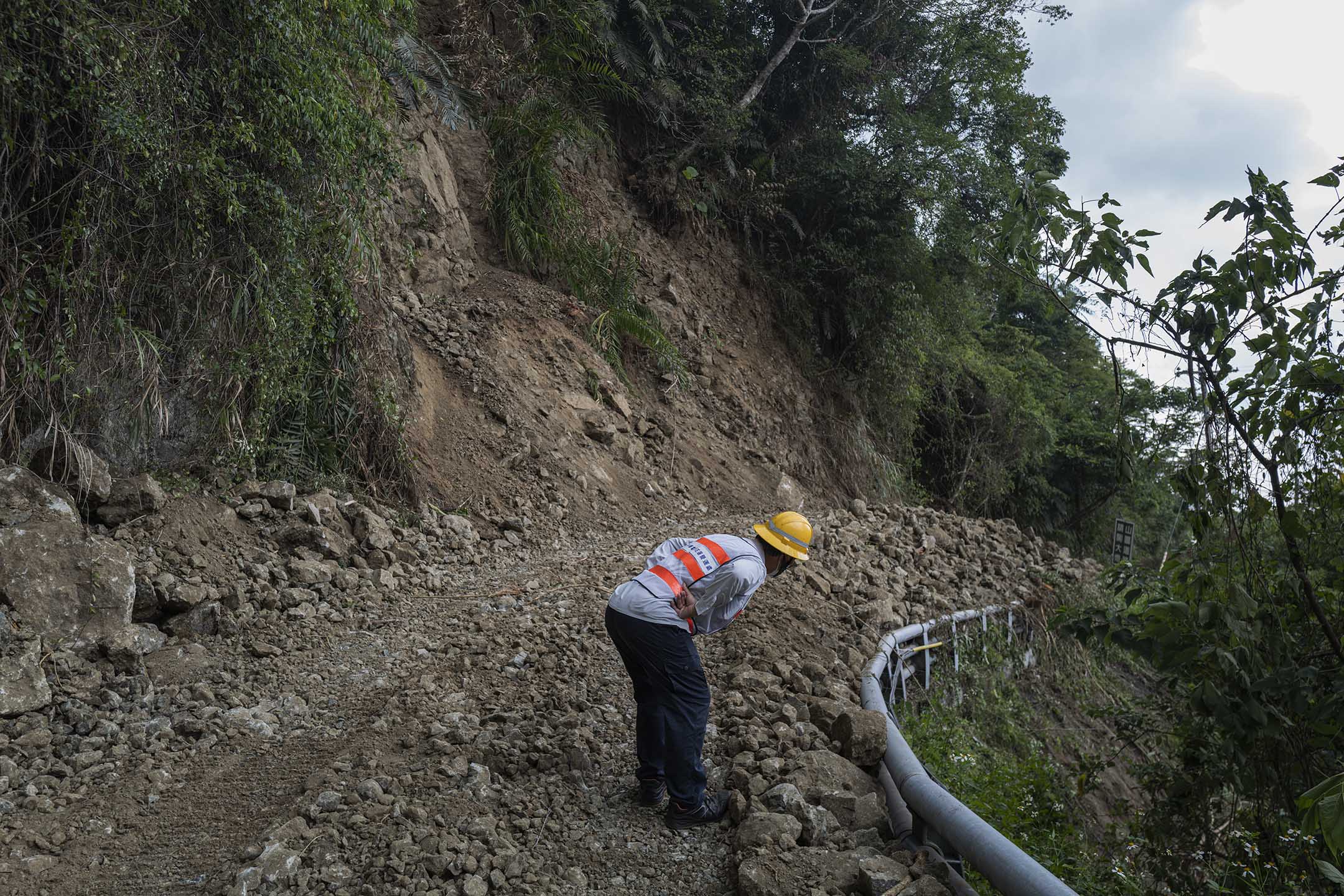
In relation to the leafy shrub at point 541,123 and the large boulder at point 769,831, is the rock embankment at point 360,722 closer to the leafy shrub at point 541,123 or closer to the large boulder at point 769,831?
the large boulder at point 769,831

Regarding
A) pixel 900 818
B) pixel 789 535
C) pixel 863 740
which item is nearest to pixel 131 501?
pixel 789 535

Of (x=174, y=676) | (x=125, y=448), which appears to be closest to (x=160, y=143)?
(x=125, y=448)

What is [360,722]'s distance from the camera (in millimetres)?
4430

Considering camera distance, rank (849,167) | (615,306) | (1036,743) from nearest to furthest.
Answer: (1036,743) < (615,306) < (849,167)

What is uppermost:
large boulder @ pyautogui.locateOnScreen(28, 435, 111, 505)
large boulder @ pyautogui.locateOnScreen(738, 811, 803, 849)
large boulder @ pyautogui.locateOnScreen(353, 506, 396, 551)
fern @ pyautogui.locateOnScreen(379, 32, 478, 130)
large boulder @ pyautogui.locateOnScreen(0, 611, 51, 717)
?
fern @ pyautogui.locateOnScreen(379, 32, 478, 130)

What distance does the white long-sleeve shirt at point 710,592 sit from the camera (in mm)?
3855

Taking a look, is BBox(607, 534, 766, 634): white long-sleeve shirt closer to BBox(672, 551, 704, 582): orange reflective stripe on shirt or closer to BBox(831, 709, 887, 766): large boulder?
BBox(672, 551, 704, 582): orange reflective stripe on shirt

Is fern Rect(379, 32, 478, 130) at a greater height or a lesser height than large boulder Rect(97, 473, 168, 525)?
greater

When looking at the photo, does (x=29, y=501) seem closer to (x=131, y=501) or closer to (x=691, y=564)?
(x=131, y=501)

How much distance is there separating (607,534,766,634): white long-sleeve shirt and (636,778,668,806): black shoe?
2.30ft

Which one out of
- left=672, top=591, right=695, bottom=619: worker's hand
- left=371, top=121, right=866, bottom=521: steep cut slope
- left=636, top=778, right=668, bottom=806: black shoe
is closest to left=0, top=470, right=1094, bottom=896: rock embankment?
left=636, top=778, right=668, bottom=806: black shoe

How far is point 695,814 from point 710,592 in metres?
0.99

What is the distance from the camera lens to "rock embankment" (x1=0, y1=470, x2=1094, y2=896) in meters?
3.32

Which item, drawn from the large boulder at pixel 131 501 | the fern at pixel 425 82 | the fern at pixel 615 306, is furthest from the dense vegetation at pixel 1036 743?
the fern at pixel 425 82
